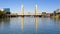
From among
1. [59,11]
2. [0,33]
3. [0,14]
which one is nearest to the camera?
[0,33]

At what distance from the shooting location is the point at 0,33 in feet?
57.0

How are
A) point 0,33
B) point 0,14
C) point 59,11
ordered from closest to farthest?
point 0,33 → point 0,14 → point 59,11

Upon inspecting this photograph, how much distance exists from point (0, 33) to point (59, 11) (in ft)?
359

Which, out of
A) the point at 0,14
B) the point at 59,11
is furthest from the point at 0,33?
the point at 59,11

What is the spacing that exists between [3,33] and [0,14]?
3371 inches

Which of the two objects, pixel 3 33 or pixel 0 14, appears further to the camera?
pixel 0 14

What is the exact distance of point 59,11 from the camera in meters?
124

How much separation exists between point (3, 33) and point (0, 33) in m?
0.32

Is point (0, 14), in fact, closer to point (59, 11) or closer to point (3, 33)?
point (59, 11)

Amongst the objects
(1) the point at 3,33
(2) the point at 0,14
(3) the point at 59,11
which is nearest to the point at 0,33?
(1) the point at 3,33

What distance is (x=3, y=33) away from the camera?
17.5m

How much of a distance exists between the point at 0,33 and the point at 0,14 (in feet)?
281

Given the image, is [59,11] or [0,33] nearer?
[0,33]

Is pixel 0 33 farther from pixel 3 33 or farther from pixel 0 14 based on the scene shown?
pixel 0 14
